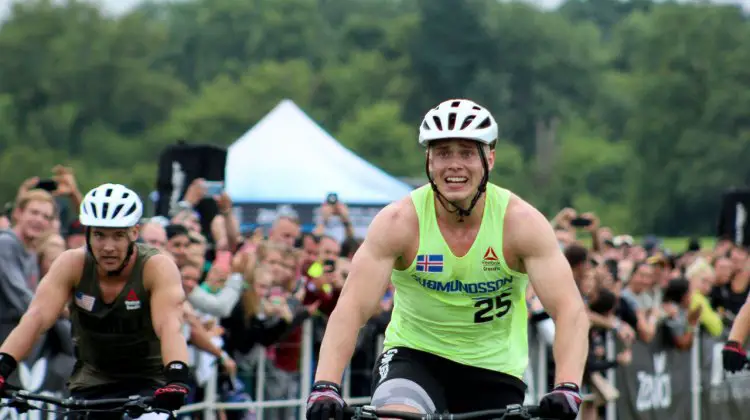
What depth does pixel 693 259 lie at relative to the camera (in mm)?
22688

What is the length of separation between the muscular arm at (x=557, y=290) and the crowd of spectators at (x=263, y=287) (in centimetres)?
342

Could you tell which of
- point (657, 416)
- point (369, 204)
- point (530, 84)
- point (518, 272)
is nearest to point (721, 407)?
point (657, 416)

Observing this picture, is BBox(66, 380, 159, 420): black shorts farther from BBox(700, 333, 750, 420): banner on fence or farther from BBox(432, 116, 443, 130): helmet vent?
BBox(700, 333, 750, 420): banner on fence

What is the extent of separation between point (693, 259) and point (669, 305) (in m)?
5.27

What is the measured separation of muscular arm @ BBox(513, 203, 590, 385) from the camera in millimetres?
7637

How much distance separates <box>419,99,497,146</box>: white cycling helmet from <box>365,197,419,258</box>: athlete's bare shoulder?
0.36 meters

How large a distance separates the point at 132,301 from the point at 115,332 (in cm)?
21

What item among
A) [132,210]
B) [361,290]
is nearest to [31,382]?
[132,210]

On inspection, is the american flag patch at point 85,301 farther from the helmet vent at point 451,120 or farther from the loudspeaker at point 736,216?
the loudspeaker at point 736,216

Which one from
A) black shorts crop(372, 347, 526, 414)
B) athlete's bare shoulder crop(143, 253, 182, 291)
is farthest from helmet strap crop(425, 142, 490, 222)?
athlete's bare shoulder crop(143, 253, 182, 291)

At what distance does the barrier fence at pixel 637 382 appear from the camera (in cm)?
1145

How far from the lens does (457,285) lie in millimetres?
7961

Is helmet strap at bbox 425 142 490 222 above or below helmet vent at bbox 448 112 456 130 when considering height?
below

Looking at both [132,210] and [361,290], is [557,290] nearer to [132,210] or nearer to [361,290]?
[361,290]
